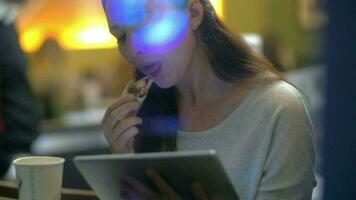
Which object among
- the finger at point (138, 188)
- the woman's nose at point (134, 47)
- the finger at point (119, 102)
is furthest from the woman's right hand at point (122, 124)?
the finger at point (138, 188)

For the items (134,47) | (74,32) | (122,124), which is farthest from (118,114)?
(74,32)

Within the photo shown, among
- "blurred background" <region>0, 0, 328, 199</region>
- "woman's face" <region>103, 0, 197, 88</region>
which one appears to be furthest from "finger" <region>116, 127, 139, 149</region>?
"blurred background" <region>0, 0, 328, 199</region>

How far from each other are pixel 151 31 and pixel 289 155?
302 mm

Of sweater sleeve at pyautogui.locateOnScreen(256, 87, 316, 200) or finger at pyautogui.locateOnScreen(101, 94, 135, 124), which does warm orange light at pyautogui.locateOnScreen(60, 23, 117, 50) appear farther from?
sweater sleeve at pyautogui.locateOnScreen(256, 87, 316, 200)

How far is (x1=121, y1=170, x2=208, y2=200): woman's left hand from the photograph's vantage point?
0.83 metres

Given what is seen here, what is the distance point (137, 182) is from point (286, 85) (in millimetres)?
348

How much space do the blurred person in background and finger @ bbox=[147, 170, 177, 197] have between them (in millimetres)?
1151

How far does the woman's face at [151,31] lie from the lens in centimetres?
101

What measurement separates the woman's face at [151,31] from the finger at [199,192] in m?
0.28

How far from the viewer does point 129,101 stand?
1.10m

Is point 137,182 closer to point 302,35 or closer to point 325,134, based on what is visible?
point 325,134

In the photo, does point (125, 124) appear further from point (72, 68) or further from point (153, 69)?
point (72, 68)

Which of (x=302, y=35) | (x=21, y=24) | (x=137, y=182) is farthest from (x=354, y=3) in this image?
(x=302, y=35)

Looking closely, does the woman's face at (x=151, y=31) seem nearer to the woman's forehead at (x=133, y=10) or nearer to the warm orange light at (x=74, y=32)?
the woman's forehead at (x=133, y=10)
